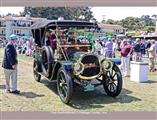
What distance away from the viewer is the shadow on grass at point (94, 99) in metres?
9.01

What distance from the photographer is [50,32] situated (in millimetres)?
11469

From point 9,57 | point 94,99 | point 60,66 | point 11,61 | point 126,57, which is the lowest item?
point 94,99

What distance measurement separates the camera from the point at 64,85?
9273 millimetres

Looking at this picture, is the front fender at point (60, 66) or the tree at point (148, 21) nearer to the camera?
the front fender at point (60, 66)

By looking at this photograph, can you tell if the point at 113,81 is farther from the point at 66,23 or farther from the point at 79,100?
the point at 66,23

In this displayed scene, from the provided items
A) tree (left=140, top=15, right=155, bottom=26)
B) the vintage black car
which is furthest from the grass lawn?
tree (left=140, top=15, right=155, bottom=26)

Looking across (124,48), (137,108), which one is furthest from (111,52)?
(137,108)

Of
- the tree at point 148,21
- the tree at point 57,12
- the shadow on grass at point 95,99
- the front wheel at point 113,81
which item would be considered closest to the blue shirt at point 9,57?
the shadow on grass at point 95,99

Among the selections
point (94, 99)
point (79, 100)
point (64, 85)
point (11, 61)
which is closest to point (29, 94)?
point (11, 61)

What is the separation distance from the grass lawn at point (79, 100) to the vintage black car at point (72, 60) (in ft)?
1.10

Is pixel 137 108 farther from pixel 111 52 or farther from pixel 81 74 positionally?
pixel 111 52

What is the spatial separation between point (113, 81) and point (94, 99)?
0.89 meters

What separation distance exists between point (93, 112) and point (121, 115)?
0.69m

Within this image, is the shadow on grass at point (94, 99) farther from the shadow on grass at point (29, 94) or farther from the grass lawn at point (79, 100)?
the shadow on grass at point (29, 94)
